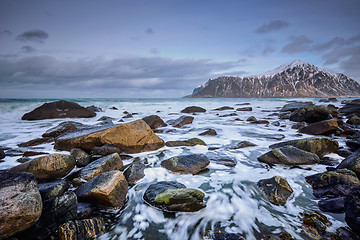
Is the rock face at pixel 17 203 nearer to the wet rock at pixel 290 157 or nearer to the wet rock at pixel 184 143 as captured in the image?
the wet rock at pixel 184 143

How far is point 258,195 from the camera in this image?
9.33 feet

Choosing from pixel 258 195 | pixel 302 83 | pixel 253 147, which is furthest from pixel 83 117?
pixel 302 83

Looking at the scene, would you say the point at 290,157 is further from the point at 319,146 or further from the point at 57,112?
the point at 57,112

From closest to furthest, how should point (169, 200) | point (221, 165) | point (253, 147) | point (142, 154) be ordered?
point (169, 200)
point (221, 165)
point (142, 154)
point (253, 147)

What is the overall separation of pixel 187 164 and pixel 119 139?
2.08 m

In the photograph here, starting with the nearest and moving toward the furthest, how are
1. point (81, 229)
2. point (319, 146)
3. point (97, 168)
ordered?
1. point (81, 229)
2. point (97, 168)
3. point (319, 146)

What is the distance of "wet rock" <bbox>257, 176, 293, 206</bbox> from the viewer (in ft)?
8.75

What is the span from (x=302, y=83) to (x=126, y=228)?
146 meters

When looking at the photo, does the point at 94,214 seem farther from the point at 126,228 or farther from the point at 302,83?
the point at 302,83

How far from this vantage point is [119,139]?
4.74 meters

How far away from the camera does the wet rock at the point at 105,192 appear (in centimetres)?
243

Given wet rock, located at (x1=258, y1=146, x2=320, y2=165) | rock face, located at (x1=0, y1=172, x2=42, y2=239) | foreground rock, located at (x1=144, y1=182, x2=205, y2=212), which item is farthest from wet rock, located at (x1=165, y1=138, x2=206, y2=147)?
rock face, located at (x1=0, y1=172, x2=42, y2=239)

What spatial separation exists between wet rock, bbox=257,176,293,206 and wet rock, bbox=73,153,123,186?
2843 millimetres

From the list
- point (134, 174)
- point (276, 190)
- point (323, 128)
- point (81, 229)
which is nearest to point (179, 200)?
point (81, 229)
